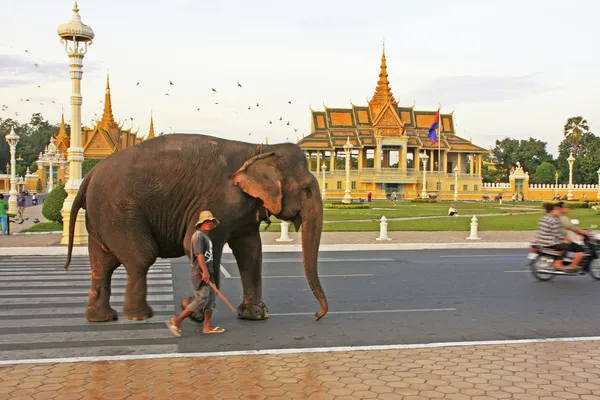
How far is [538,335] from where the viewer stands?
23.2ft

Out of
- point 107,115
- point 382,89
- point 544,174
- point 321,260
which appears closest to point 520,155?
point 544,174

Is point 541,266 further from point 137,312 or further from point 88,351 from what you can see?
point 88,351

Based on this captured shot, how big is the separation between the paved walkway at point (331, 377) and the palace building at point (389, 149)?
63.9 m

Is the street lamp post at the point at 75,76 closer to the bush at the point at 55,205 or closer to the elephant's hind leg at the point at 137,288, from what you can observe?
the bush at the point at 55,205

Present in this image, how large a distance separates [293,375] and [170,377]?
1069 millimetres

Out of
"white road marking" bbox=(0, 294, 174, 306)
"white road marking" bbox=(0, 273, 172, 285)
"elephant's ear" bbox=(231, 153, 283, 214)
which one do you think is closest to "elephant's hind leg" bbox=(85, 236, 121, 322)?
"white road marking" bbox=(0, 294, 174, 306)

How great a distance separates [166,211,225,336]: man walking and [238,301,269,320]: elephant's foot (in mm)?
890

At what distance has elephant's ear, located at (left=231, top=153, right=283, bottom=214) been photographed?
284 inches

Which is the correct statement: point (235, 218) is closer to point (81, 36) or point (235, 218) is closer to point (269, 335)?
point (269, 335)

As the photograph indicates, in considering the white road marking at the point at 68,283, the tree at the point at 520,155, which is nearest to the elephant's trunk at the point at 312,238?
the white road marking at the point at 68,283

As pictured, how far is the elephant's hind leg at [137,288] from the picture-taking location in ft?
23.5

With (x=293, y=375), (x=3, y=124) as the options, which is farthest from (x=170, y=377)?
(x=3, y=124)

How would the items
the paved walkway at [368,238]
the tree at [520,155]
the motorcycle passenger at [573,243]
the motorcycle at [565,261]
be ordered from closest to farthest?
the motorcycle passenger at [573,243] → the motorcycle at [565,261] → the paved walkway at [368,238] → the tree at [520,155]

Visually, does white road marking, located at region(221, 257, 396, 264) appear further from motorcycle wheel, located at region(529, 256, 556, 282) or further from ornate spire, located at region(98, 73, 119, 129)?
ornate spire, located at region(98, 73, 119, 129)
